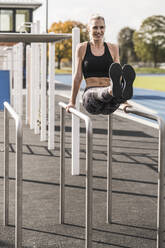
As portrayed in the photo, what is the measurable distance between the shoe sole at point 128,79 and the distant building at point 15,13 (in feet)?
171

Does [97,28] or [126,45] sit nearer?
[97,28]

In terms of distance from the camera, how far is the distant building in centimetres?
5738

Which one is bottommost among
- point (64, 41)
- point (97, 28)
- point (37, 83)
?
point (37, 83)

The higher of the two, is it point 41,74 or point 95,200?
point 41,74

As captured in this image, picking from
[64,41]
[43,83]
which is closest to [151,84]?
[43,83]

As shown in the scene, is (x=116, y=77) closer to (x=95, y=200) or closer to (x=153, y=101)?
(x=95, y=200)

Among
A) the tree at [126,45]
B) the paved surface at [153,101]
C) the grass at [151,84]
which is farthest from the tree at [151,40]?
the paved surface at [153,101]

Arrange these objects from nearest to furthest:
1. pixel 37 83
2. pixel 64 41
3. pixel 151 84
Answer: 1. pixel 37 83
2. pixel 151 84
3. pixel 64 41

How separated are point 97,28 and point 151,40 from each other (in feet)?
354

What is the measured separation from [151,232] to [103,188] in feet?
6.02

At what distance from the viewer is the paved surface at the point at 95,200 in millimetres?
5031

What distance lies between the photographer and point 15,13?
60.9 metres

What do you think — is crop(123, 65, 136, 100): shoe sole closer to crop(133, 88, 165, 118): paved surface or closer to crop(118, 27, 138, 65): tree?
crop(133, 88, 165, 118): paved surface

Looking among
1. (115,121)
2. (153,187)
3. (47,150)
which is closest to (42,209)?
(153,187)
